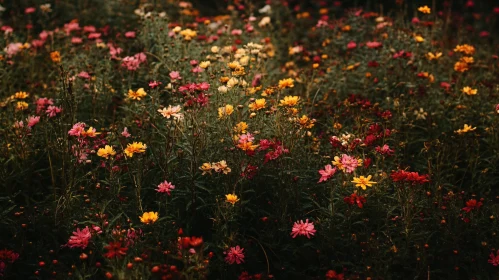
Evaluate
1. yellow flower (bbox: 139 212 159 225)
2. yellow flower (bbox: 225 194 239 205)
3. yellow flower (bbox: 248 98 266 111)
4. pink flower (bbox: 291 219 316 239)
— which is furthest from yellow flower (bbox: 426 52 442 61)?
yellow flower (bbox: 139 212 159 225)

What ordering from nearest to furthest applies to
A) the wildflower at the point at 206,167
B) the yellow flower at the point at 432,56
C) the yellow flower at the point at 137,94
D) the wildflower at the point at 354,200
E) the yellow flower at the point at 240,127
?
1. the wildflower at the point at 354,200
2. the wildflower at the point at 206,167
3. the yellow flower at the point at 240,127
4. the yellow flower at the point at 137,94
5. the yellow flower at the point at 432,56

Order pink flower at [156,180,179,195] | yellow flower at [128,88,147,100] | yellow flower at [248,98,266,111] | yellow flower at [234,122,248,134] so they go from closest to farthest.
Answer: pink flower at [156,180,179,195] → yellow flower at [234,122,248,134] → yellow flower at [248,98,266,111] → yellow flower at [128,88,147,100]

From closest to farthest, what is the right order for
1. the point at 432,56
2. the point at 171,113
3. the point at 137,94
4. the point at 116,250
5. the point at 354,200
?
the point at 116,250 → the point at 354,200 → the point at 171,113 → the point at 137,94 → the point at 432,56

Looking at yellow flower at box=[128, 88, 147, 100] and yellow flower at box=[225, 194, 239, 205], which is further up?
yellow flower at box=[128, 88, 147, 100]

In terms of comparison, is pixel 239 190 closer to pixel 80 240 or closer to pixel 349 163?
pixel 349 163

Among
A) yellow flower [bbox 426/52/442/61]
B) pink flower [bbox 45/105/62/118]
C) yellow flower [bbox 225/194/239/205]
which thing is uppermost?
pink flower [bbox 45/105/62/118]

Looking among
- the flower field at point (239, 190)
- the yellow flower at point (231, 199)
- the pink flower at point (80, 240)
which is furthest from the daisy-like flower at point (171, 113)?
the pink flower at point (80, 240)

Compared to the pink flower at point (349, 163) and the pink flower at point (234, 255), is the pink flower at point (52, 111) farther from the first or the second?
the pink flower at point (349, 163)

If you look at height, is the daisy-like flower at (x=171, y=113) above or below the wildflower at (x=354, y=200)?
above

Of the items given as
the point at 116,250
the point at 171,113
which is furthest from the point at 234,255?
the point at 171,113

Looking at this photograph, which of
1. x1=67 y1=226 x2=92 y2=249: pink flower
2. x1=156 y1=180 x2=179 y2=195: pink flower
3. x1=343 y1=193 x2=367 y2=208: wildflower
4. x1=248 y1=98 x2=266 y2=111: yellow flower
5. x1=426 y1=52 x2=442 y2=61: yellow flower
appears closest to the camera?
x1=67 y1=226 x2=92 y2=249: pink flower

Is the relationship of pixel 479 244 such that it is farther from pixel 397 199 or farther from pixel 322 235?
pixel 322 235

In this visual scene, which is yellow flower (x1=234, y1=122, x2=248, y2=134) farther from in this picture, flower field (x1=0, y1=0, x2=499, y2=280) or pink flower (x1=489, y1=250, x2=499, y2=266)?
pink flower (x1=489, y1=250, x2=499, y2=266)

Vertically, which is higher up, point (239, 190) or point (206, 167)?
point (206, 167)
